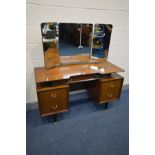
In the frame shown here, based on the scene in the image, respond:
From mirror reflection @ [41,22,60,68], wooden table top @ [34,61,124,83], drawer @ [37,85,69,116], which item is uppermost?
mirror reflection @ [41,22,60,68]

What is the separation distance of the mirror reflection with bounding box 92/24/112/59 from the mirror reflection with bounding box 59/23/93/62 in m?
0.08

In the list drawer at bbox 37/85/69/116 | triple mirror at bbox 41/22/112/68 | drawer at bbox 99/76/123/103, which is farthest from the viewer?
drawer at bbox 99/76/123/103

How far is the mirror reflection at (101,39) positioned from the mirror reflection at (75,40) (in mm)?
84

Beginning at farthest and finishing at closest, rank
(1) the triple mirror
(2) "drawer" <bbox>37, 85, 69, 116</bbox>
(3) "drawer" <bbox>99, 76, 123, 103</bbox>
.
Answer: (3) "drawer" <bbox>99, 76, 123, 103</bbox> → (1) the triple mirror → (2) "drawer" <bbox>37, 85, 69, 116</bbox>

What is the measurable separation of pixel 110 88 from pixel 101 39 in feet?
2.33

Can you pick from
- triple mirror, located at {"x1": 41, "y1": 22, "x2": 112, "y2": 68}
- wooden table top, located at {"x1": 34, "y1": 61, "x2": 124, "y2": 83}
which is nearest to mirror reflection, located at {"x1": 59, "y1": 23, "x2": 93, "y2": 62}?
triple mirror, located at {"x1": 41, "y1": 22, "x2": 112, "y2": 68}

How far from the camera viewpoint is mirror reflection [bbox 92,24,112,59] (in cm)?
194

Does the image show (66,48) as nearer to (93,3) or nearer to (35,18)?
(35,18)

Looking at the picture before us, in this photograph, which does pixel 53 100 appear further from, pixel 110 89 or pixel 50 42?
pixel 110 89

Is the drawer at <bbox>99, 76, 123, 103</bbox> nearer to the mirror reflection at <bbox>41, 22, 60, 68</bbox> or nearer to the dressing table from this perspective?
the dressing table

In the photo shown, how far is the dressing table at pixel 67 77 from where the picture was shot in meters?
1.59

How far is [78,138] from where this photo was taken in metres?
1.69

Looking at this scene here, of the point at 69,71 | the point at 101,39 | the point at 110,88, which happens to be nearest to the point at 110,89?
the point at 110,88
